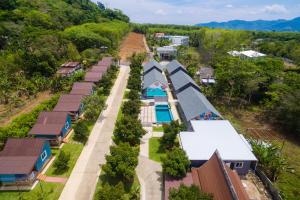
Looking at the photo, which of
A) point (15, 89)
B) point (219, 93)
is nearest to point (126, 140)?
point (219, 93)

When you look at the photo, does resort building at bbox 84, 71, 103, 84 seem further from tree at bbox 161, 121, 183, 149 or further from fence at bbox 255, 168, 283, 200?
fence at bbox 255, 168, 283, 200

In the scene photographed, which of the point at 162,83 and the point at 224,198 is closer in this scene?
the point at 224,198

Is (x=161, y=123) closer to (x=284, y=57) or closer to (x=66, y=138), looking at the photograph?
(x=66, y=138)

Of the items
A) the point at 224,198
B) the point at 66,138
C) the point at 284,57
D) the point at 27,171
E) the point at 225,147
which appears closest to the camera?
the point at 224,198

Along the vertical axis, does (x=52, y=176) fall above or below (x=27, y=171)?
below

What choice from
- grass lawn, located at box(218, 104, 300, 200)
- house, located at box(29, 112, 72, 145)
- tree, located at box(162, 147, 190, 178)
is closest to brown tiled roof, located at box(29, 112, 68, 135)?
house, located at box(29, 112, 72, 145)

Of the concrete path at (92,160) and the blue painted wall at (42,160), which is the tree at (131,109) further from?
the blue painted wall at (42,160)

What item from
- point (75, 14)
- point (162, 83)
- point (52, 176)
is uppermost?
point (75, 14)

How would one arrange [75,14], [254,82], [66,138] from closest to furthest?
1. [66,138]
2. [254,82]
3. [75,14]

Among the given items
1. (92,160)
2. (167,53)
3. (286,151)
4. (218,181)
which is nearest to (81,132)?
(92,160)
